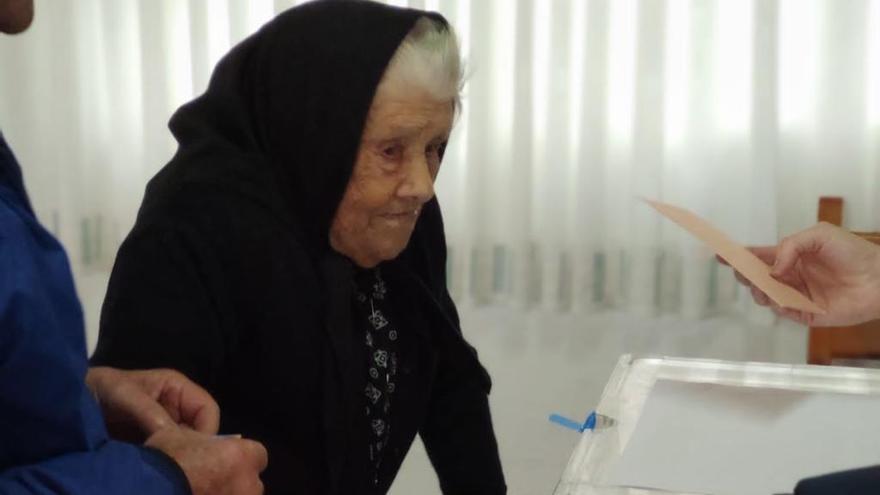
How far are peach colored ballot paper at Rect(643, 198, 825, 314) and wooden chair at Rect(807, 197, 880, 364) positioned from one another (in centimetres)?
61

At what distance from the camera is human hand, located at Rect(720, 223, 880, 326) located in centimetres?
141

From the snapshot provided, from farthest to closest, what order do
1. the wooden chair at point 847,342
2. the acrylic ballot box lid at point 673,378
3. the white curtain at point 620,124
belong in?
1. the white curtain at point 620,124
2. the wooden chair at point 847,342
3. the acrylic ballot box lid at point 673,378

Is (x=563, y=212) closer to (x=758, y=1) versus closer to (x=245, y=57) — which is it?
(x=758, y=1)

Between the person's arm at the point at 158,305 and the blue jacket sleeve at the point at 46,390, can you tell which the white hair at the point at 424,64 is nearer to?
the person's arm at the point at 158,305

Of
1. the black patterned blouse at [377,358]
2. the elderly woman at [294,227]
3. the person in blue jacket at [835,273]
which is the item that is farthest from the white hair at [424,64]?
the person in blue jacket at [835,273]

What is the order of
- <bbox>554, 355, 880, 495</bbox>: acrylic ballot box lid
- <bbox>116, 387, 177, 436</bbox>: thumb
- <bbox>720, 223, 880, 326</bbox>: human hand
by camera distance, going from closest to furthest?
<bbox>116, 387, 177, 436</bbox>: thumb < <bbox>554, 355, 880, 495</bbox>: acrylic ballot box lid < <bbox>720, 223, 880, 326</bbox>: human hand

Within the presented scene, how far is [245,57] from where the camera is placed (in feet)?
4.26

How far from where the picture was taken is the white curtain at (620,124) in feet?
6.53

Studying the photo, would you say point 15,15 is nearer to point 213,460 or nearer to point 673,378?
point 213,460

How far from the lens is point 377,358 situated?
140 cm

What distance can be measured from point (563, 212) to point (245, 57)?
1014 millimetres

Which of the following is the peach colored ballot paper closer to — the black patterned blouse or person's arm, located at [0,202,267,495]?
the black patterned blouse

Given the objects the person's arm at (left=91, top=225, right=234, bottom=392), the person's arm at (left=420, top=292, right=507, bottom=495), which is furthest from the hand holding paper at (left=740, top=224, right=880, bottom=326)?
the person's arm at (left=91, top=225, right=234, bottom=392)

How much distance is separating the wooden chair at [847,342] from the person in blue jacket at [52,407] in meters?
1.27
